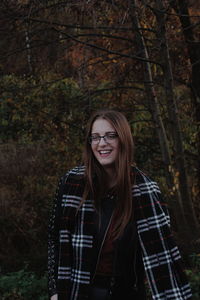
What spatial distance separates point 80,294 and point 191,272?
2.79m

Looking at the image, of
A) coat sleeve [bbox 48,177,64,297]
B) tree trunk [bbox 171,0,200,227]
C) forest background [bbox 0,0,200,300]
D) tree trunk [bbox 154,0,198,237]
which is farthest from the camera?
tree trunk [bbox 171,0,200,227]

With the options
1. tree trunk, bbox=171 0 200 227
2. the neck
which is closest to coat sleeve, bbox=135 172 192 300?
the neck

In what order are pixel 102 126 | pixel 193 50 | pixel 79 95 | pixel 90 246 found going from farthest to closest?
pixel 193 50, pixel 79 95, pixel 102 126, pixel 90 246

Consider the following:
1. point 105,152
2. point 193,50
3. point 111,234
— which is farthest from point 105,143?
point 193,50

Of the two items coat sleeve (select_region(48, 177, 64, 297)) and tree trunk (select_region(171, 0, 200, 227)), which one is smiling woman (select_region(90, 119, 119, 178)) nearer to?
coat sleeve (select_region(48, 177, 64, 297))

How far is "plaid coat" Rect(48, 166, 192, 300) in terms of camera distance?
2213 millimetres

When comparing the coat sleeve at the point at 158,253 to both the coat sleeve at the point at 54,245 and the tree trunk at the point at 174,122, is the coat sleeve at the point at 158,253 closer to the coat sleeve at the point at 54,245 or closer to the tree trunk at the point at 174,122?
the coat sleeve at the point at 54,245

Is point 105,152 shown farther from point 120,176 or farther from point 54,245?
point 54,245

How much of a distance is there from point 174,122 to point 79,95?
172 centimetres

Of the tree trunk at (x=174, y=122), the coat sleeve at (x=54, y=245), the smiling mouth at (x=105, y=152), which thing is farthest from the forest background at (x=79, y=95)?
the smiling mouth at (x=105, y=152)

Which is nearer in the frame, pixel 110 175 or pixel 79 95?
A: pixel 110 175

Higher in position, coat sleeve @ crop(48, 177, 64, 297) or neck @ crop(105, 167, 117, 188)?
neck @ crop(105, 167, 117, 188)

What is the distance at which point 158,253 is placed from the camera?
2.23 m

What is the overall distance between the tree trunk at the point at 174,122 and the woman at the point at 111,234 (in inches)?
127
